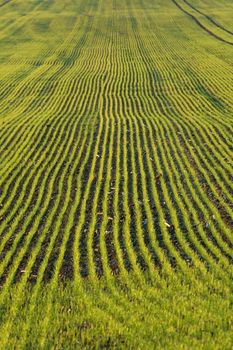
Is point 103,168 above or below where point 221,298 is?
below

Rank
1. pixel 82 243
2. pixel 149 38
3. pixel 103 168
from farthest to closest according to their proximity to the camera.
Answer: pixel 149 38 < pixel 103 168 < pixel 82 243

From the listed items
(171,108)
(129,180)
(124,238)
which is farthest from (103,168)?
(171,108)

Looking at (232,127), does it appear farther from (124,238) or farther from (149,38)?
(149,38)

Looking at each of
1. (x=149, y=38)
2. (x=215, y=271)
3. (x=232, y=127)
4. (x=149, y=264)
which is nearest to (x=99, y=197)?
(x=149, y=264)

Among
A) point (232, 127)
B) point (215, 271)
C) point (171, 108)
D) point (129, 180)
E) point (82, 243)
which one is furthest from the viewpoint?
point (171, 108)

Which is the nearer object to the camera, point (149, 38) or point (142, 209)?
point (142, 209)

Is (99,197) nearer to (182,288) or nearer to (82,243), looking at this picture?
(82,243)
